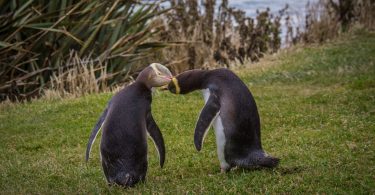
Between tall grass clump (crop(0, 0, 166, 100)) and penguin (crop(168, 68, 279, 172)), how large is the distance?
15.6 ft

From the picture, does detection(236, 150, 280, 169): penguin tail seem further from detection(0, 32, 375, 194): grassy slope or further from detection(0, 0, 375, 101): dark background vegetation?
detection(0, 0, 375, 101): dark background vegetation

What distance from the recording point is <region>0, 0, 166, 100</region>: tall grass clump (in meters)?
10.6

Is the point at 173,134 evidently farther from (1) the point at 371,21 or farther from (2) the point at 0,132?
(1) the point at 371,21

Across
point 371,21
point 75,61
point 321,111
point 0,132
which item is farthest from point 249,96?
point 371,21

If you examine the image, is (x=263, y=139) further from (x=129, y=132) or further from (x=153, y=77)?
(x=129, y=132)

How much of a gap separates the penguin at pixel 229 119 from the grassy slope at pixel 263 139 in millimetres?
130

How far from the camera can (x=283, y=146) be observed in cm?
711

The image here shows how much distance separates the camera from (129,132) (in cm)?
548

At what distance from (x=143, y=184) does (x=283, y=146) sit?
1.97 m

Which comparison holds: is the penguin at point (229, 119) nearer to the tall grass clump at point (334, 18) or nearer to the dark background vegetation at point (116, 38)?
the dark background vegetation at point (116, 38)

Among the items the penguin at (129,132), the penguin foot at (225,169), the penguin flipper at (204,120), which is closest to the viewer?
the penguin at (129,132)

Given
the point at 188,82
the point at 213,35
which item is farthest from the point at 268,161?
the point at 213,35

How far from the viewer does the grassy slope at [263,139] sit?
5.67 metres

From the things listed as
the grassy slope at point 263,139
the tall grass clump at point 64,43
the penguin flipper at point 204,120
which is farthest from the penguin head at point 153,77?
the tall grass clump at point 64,43
